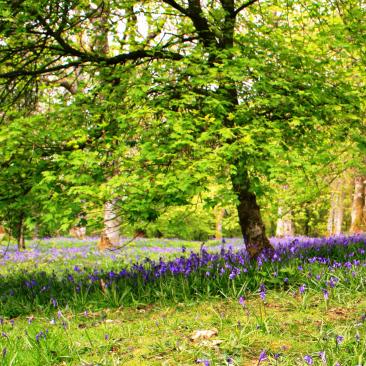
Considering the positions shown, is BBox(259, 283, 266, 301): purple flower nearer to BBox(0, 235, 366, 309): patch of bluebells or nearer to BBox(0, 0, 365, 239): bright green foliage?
BBox(0, 235, 366, 309): patch of bluebells

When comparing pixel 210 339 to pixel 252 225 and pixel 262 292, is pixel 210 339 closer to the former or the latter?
pixel 262 292

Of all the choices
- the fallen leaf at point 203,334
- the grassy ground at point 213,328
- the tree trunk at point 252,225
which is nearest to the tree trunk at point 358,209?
the tree trunk at point 252,225

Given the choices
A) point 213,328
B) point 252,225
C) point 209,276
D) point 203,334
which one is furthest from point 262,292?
point 252,225

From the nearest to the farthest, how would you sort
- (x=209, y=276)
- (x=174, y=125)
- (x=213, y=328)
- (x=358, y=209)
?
(x=213, y=328) → (x=174, y=125) → (x=209, y=276) → (x=358, y=209)

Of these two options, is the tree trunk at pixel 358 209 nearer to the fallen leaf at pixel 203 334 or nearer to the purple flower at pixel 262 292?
the purple flower at pixel 262 292

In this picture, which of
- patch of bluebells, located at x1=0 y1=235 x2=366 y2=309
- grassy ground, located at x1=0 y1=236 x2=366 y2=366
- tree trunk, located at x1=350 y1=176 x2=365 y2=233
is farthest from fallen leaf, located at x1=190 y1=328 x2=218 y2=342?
tree trunk, located at x1=350 y1=176 x2=365 y2=233

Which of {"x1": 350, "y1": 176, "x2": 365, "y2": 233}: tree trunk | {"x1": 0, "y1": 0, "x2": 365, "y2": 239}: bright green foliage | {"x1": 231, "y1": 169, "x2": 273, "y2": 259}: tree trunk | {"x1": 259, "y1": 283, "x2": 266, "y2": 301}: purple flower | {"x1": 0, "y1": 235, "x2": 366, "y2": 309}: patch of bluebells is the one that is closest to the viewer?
{"x1": 259, "y1": 283, "x2": 266, "y2": 301}: purple flower

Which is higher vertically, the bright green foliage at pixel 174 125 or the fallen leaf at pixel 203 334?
the bright green foliage at pixel 174 125

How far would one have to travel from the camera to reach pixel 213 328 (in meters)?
4.86

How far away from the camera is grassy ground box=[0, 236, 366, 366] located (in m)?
4.01

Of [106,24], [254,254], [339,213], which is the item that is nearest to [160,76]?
[106,24]

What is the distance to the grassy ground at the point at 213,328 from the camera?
13.1ft

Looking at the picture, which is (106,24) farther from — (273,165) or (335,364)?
(335,364)

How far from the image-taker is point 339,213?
23922mm
